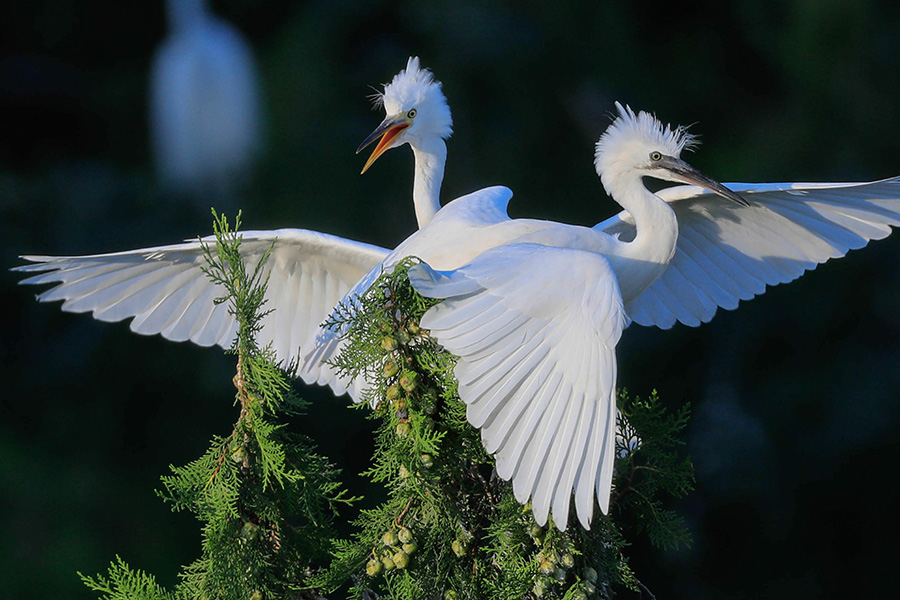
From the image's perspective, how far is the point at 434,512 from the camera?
0.88 metres

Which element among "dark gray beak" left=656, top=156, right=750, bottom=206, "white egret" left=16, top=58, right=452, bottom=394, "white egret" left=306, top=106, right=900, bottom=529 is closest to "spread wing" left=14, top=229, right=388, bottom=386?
"white egret" left=16, top=58, right=452, bottom=394

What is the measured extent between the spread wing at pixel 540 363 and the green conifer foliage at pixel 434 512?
33 mm

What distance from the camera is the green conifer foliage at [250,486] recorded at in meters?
0.81

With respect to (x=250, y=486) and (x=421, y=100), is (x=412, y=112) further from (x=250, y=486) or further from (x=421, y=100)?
(x=250, y=486)

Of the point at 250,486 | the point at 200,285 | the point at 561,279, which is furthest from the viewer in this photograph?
the point at 200,285

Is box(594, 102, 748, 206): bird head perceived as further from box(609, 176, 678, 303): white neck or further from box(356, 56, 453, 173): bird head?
box(356, 56, 453, 173): bird head

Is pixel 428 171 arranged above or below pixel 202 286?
above

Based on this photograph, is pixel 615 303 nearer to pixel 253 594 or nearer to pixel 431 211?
pixel 253 594

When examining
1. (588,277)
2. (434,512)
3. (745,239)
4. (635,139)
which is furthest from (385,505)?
(745,239)

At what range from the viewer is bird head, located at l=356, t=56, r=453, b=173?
6.15 feet

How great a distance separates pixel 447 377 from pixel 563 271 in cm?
18

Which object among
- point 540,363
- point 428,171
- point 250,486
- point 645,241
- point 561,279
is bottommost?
point 250,486

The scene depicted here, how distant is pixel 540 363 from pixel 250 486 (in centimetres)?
29

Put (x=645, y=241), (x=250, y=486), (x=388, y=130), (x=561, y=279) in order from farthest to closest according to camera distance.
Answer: (x=388, y=130) < (x=645, y=241) < (x=561, y=279) < (x=250, y=486)
